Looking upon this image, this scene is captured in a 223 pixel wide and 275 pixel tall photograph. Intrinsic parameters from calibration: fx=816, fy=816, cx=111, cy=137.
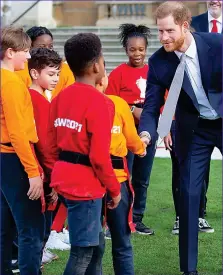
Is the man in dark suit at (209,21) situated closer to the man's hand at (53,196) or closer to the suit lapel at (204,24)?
the suit lapel at (204,24)

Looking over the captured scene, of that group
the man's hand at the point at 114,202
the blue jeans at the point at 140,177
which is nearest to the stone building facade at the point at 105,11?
the blue jeans at the point at 140,177

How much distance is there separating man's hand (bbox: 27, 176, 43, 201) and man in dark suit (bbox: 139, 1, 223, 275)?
94 centimetres

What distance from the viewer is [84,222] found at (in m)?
4.77

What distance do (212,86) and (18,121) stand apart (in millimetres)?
1508

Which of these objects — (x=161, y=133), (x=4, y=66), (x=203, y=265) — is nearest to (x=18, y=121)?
(x=4, y=66)

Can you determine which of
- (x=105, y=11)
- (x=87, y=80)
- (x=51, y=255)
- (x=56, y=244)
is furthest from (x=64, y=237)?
(x=105, y=11)

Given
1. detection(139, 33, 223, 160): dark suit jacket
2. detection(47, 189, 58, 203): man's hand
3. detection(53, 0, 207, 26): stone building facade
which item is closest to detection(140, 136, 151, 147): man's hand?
detection(139, 33, 223, 160): dark suit jacket

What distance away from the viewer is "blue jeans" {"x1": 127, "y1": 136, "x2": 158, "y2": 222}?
741cm

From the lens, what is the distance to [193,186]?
5.98 m

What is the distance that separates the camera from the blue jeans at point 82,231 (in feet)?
15.6

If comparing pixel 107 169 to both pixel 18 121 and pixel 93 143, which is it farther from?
pixel 18 121

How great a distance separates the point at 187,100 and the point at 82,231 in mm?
1552

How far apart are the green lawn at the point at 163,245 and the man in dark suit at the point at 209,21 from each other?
181 centimetres

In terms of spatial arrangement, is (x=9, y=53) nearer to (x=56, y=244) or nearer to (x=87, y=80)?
(x=87, y=80)
